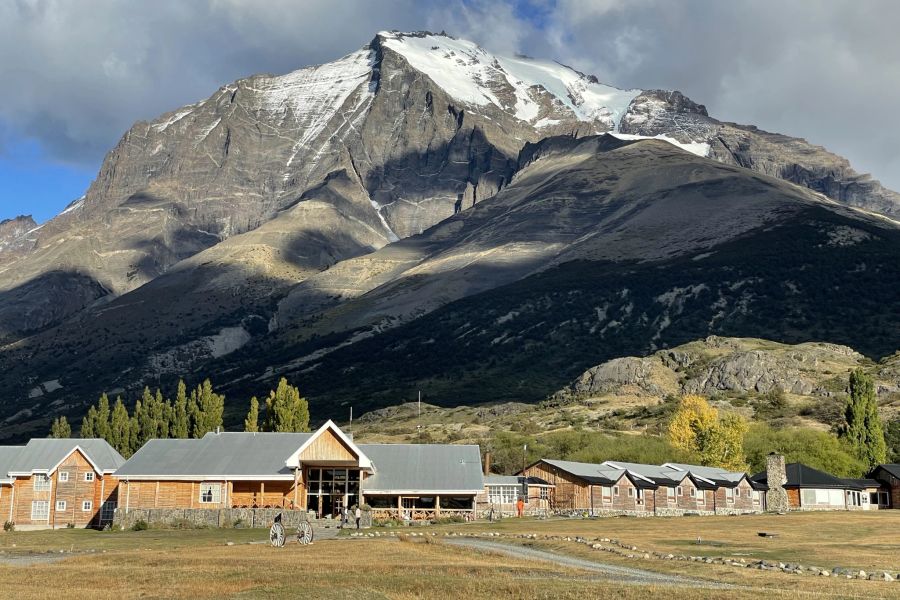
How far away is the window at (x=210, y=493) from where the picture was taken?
78500mm

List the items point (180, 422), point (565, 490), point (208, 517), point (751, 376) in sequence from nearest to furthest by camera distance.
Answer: point (208, 517) → point (565, 490) → point (180, 422) → point (751, 376)

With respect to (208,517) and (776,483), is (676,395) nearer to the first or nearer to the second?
(776,483)

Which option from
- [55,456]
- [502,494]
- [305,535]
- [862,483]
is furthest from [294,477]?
[862,483]

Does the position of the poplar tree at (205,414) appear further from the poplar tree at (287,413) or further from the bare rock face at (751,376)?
the bare rock face at (751,376)

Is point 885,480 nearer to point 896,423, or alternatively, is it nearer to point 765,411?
point 896,423

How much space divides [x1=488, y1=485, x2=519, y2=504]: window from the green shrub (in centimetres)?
2899

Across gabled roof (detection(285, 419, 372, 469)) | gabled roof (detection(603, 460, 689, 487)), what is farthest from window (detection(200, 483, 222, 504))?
gabled roof (detection(603, 460, 689, 487))

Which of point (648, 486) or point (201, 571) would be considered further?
point (648, 486)

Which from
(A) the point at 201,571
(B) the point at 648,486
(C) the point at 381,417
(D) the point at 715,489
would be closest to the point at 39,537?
(A) the point at 201,571

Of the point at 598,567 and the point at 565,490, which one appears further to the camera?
the point at 565,490

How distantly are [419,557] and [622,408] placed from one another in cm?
13352

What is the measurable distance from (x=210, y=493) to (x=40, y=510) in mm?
17268

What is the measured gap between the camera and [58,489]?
86.0 meters

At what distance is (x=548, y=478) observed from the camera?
96.2m
